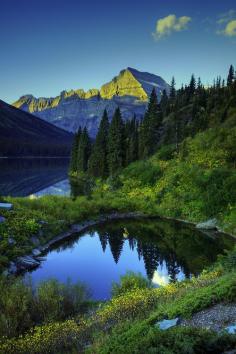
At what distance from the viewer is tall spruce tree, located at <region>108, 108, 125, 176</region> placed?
88.9m

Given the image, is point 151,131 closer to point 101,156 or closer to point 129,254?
point 101,156

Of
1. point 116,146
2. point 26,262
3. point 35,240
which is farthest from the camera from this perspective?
point 116,146

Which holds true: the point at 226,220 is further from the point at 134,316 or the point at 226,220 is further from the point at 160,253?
the point at 134,316

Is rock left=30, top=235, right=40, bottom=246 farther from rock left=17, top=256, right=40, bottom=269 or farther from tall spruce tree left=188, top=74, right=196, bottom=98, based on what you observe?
tall spruce tree left=188, top=74, right=196, bottom=98

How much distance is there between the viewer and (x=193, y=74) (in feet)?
447

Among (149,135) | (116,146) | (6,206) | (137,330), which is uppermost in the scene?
(149,135)

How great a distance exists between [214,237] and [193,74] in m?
104

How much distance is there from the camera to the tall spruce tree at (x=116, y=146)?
292 feet

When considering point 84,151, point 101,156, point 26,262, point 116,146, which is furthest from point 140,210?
point 84,151

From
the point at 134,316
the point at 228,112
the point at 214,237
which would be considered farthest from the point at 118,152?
the point at 134,316

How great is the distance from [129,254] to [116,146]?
5444 cm

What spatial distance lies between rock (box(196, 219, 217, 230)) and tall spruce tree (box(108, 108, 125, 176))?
139 ft

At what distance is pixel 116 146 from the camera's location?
89812mm

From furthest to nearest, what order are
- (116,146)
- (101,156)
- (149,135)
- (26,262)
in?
(101,156)
(149,135)
(116,146)
(26,262)
